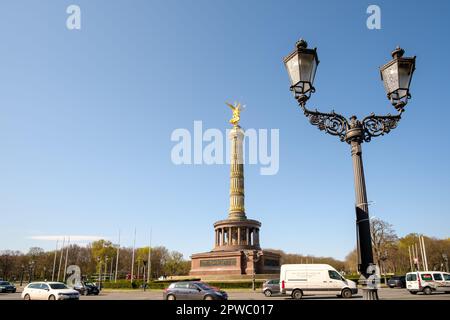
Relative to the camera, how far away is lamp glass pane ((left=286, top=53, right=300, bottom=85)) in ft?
23.6

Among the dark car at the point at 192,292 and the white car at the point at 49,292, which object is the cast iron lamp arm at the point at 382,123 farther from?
the white car at the point at 49,292

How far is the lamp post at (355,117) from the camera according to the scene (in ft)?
22.2

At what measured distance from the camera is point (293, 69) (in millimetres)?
7371

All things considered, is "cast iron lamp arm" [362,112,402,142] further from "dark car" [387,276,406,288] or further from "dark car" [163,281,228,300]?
"dark car" [387,276,406,288]

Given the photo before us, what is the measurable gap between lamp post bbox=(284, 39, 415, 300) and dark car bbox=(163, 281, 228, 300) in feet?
43.6

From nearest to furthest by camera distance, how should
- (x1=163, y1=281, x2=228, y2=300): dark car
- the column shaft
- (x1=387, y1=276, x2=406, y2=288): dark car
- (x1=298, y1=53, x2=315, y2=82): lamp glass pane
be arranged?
the column shaft, (x1=298, y1=53, x2=315, y2=82): lamp glass pane, (x1=163, y1=281, x2=228, y2=300): dark car, (x1=387, y1=276, x2=406, y2=288): dark car

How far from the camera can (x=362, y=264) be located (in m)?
6.25

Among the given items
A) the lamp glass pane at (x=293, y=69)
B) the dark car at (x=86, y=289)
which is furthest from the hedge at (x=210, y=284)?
the lamp glass pane at (x=293, y=69)

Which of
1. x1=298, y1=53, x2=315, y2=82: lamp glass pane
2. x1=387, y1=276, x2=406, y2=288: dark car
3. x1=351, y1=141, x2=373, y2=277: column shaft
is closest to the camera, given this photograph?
x1=351, y1=141, x2=373, y2=277: column shaft

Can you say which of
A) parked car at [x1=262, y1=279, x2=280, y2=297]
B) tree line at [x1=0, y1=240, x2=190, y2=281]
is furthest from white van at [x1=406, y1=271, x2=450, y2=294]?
tree line at [x1=0, y1=240, x2=190, y2=281]
